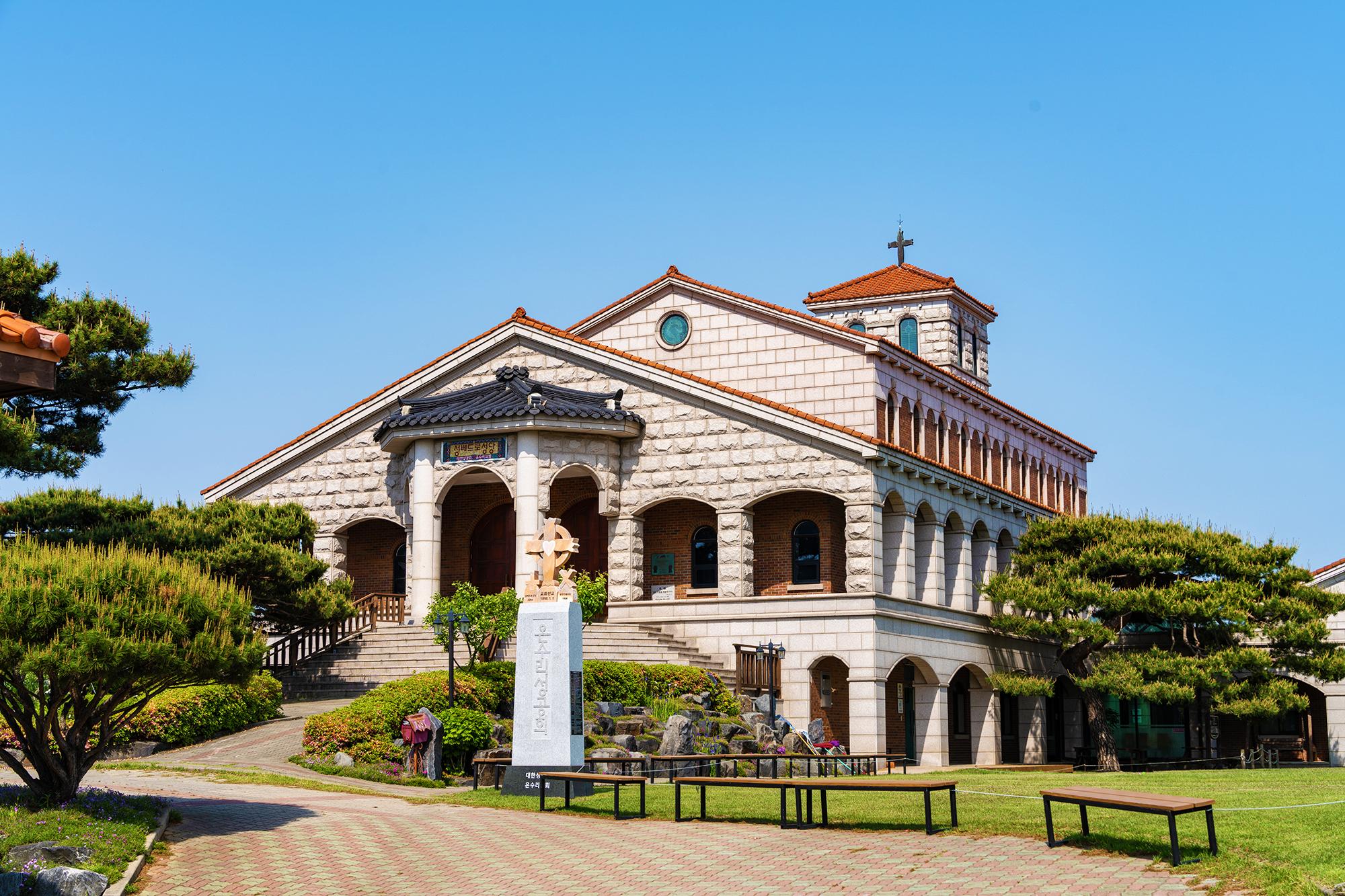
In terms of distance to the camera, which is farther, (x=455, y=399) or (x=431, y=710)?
(x=455, y=399)

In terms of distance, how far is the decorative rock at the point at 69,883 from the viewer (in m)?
13.6

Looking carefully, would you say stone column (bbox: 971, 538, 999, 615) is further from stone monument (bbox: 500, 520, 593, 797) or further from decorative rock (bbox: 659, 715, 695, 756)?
stone monument (bbox: 500, 520, 593, 797)

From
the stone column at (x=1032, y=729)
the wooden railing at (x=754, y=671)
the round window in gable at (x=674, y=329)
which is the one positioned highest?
the round window in gable at (x=674, y=329)

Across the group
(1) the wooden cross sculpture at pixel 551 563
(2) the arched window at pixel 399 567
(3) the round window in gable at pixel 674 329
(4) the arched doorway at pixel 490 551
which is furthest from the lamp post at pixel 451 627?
(3) the round window in gable at pixel 674 329

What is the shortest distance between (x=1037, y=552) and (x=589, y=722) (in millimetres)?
17745

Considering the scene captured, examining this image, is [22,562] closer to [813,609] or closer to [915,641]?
[813,609]

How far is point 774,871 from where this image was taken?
14.8 m

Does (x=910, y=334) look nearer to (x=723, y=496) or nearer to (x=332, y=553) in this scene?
(x=723, y=496)

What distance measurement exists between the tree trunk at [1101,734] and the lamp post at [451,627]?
17660 millimetres

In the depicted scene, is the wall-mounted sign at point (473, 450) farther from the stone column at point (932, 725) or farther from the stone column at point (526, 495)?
the stone column at point (932, 725)

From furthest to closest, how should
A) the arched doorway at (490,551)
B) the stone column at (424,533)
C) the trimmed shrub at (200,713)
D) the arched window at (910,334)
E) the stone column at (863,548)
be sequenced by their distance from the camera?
the arched window at (910,334), the arched doorway at (490,551), the stone column at (424,533), the stone column at (863,548), the trimmed shrub at (200,713)

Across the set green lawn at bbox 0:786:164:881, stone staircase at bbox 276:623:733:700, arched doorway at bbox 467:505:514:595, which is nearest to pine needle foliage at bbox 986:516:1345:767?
stone staircase at bbox 276:623:733:700

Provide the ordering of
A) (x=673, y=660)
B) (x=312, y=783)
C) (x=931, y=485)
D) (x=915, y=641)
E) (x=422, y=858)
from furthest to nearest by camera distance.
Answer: (x=931, y=485) < (x=915, y=641) < (x=673, y=660) < (x=312, y=783) < (x=422, y=858)

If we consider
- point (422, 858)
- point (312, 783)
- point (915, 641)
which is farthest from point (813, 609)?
point (422, 858)
